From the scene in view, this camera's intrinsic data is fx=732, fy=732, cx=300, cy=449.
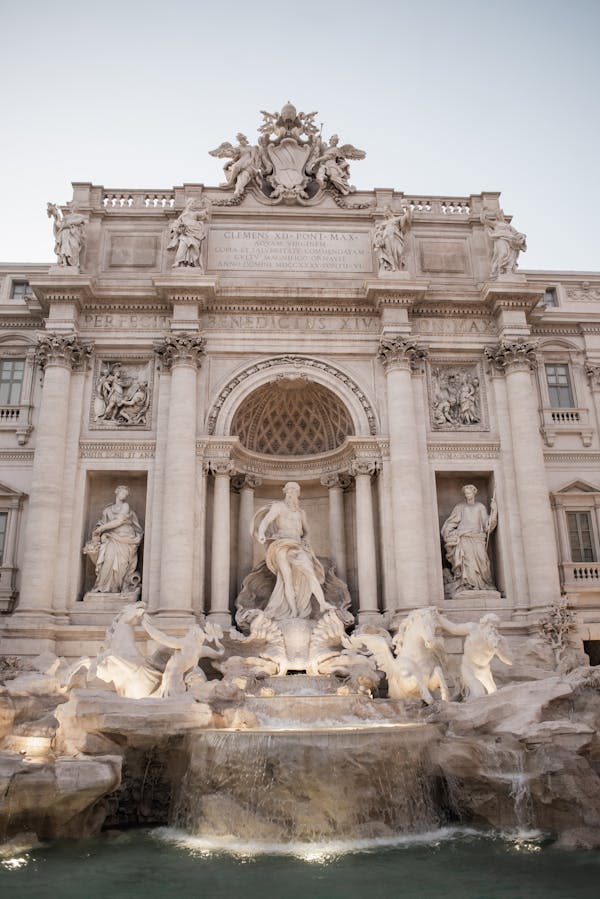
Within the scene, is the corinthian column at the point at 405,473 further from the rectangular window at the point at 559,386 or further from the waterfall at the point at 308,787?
the waterfall at the point at 308,787

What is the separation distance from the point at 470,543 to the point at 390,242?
898cm

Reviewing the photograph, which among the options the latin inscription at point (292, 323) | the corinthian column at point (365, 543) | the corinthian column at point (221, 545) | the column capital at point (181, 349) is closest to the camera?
the corinthian column at point (221, 545)

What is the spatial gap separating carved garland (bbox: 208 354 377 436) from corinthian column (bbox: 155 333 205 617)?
2.79 feet

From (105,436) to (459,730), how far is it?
1213cm

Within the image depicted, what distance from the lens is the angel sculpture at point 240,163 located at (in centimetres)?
2247

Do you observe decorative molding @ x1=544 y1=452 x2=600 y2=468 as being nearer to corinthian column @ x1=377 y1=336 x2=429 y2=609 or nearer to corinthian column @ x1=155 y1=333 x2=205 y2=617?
corinthian column @ x1=377 y1=336 x2=429 y2=609

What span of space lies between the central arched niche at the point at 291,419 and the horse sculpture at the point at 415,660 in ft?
22.7

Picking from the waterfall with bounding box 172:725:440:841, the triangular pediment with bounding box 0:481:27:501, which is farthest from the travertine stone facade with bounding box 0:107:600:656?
the waterfall with bounding box 172:725:440:841

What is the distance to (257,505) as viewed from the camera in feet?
72.5

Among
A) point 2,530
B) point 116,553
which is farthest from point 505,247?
point 2,530

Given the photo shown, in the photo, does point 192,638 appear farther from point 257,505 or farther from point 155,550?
point 257,505

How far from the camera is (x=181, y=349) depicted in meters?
20.0

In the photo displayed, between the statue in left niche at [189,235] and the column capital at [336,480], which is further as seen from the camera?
the column capital at [336,480]

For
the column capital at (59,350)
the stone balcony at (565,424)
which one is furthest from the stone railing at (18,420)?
the stone balcony at (565,424)
